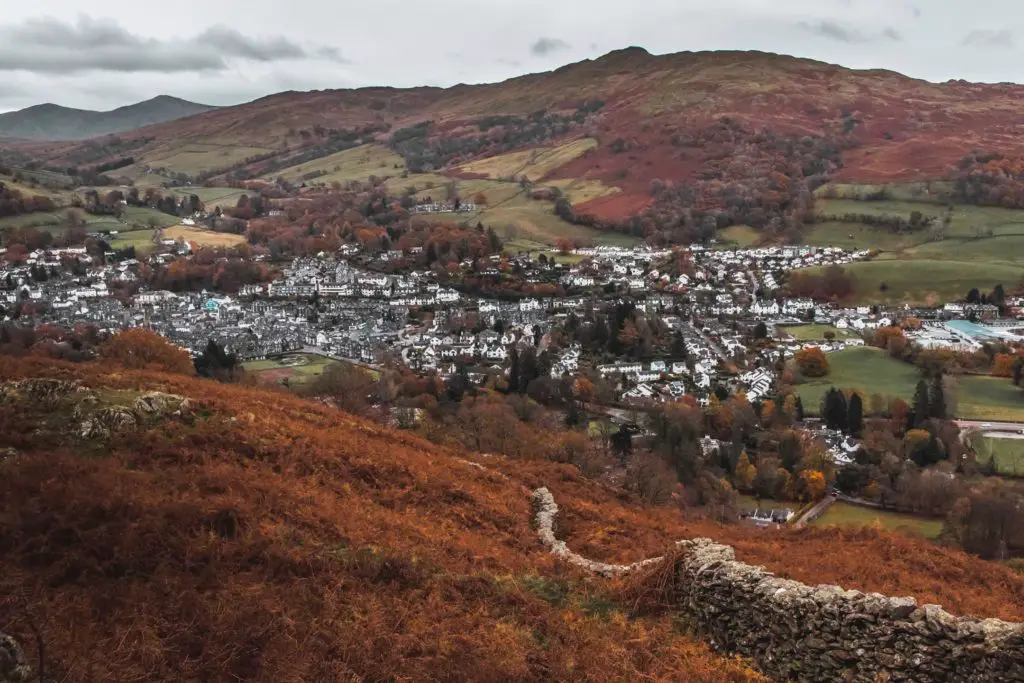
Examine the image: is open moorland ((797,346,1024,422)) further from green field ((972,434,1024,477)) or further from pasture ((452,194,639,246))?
pasture ((452,194,639,246))

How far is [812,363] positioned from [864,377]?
15.5 feet

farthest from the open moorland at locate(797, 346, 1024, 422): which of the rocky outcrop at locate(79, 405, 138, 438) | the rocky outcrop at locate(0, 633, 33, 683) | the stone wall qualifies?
the rocky outcrop at locate(0, 633, 33, 683)

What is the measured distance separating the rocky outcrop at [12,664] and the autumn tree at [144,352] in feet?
90.0

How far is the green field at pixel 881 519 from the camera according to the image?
35906mm

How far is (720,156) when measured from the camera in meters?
172

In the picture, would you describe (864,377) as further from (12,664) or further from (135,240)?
(135,240)

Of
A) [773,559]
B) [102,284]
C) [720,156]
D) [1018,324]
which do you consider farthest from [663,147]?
[773,559]

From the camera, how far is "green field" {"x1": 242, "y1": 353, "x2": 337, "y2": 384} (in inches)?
2436

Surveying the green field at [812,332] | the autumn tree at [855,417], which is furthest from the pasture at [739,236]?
the autumn tree at [855,417]

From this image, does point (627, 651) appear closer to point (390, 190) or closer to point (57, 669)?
point (57, 669)

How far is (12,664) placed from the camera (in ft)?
23.3

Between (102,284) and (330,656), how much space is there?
109 metres

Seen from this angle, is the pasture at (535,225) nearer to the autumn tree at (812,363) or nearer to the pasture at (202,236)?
the pasture at (202,236)

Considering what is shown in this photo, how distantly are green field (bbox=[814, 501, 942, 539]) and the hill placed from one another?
21664mm
